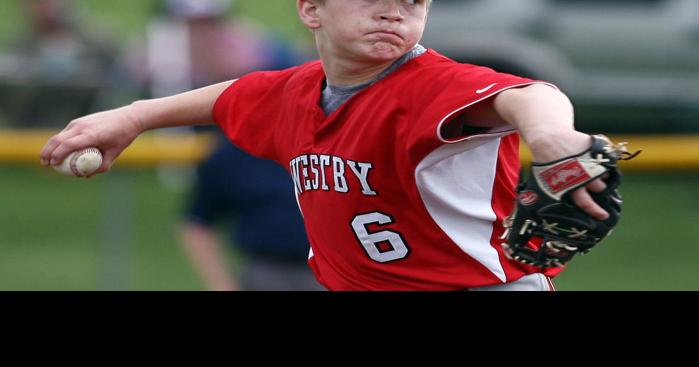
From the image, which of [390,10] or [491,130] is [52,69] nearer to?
[390,10]

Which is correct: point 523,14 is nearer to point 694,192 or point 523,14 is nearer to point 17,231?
point 694,192

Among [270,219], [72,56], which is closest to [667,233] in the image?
[270,219]

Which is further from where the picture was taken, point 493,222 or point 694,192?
point 694,192

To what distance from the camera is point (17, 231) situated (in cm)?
895

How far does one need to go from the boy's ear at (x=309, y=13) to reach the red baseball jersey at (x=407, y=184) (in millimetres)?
173

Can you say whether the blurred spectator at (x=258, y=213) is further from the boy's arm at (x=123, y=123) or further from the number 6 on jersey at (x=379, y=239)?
the number 6 on jersey at (x=379, y=239)

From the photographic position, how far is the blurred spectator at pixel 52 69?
10180 millimetres

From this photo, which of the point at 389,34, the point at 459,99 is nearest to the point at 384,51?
the point at 389,34

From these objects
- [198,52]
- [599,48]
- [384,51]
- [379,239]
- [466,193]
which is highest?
[384,51]

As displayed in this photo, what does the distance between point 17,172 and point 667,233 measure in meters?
5.19

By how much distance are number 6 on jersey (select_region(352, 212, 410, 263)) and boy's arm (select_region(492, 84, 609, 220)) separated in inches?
21.6

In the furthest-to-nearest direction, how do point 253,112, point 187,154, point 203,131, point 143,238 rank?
point 203,131 → point 143,238 → point 187,154 → point 253,112

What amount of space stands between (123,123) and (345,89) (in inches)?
25.3

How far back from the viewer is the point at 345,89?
3.02 m
